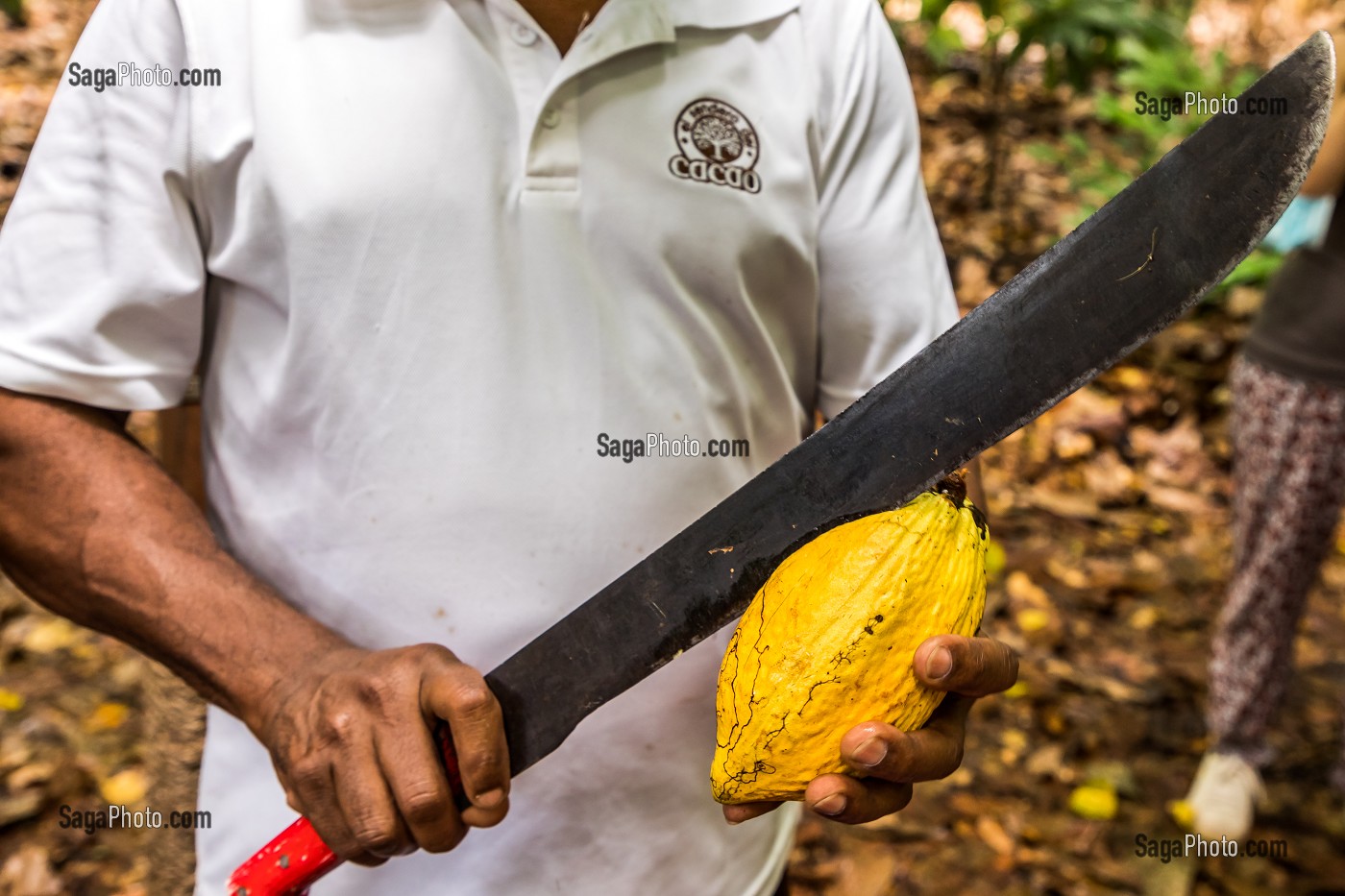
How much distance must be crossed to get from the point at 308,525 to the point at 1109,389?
391cm

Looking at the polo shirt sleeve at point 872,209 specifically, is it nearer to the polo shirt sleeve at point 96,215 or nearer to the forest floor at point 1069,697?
the polo shirt sleeve at point 96,215

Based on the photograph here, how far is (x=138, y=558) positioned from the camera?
3.75ft

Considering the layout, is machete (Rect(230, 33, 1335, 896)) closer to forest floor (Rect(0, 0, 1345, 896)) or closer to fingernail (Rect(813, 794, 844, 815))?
fingernail (Rect(813, 794, 844, 815))

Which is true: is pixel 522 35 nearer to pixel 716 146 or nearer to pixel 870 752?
pixel 716 146

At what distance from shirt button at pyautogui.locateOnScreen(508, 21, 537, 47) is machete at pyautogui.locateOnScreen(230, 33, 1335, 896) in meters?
0.53

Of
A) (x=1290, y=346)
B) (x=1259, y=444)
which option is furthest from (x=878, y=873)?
(x=1290, y=346)

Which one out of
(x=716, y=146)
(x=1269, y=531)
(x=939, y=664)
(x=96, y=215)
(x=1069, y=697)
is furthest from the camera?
(x=1069, y=697)

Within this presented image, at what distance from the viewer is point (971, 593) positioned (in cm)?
100

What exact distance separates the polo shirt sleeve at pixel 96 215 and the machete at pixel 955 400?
517mm

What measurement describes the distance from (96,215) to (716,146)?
2.08 feet

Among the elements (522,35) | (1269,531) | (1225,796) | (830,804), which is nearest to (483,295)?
(522,35)

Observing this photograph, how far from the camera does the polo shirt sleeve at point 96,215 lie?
1.08 meters

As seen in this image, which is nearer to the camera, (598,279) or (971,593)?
(971,593)

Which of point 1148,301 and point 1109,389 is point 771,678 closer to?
point 1148,301
